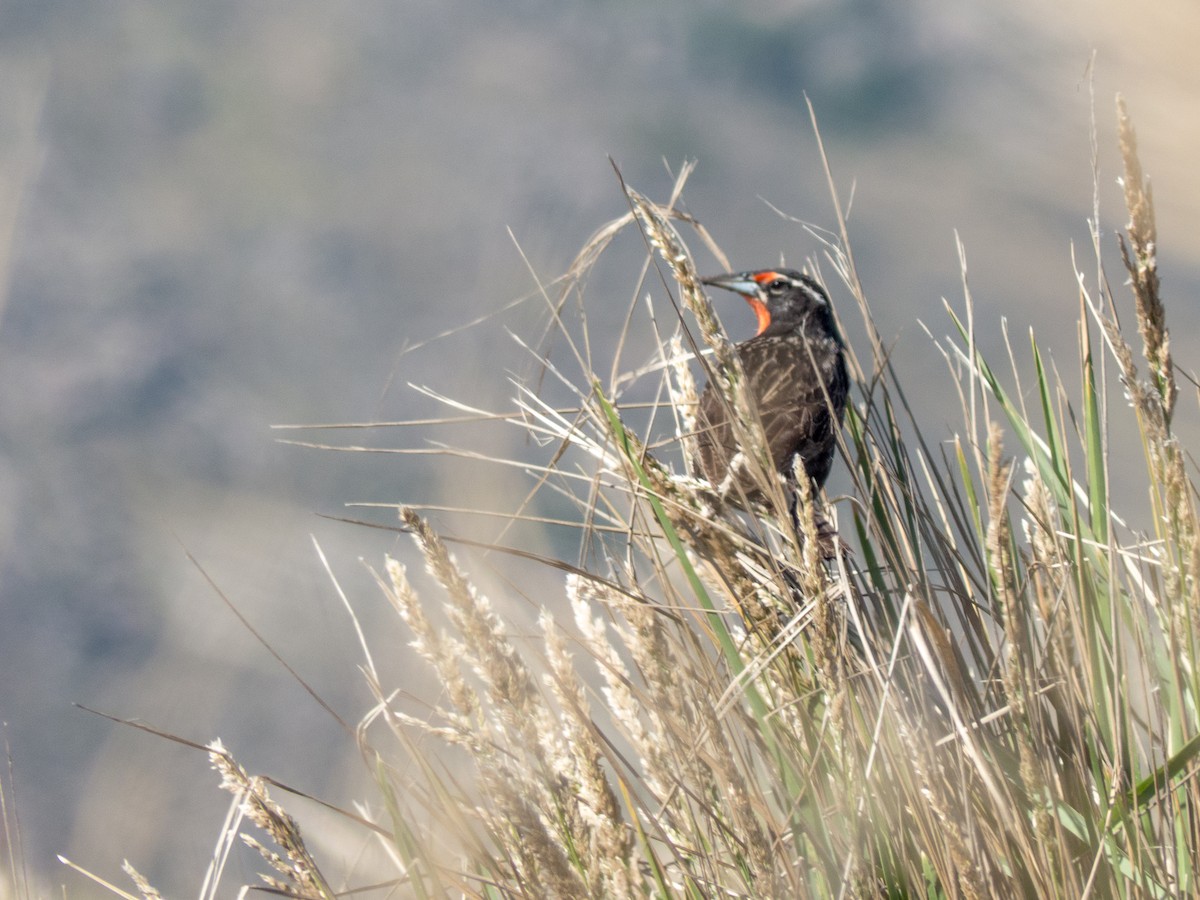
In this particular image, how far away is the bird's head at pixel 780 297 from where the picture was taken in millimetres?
3670

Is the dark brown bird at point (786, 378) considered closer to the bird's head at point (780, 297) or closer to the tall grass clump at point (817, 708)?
the bird's head at point (780, 297)

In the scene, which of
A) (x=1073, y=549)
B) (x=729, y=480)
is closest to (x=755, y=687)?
(x=729, y=480)

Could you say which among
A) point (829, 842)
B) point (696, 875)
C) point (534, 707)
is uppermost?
point (534, 707)

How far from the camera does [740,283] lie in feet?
12.2

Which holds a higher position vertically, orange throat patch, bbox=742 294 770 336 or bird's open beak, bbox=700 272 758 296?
bird's open beak, bbox=700 272 758 296

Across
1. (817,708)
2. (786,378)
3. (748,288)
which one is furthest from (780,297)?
(817,708)

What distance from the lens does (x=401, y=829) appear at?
1425mm

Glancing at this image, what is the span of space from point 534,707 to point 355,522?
332mm

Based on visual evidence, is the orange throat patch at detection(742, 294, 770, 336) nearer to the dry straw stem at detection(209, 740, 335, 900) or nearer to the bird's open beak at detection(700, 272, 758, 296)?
the bird's open beak at detection(700, 272, 758, 296)

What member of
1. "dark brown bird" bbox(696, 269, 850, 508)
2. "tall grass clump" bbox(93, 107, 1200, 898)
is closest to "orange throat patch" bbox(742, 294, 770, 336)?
"dark brown bird" bbox(696, 269, 850, 508)

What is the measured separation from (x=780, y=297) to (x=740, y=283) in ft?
0.49

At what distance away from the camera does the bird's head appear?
367cm

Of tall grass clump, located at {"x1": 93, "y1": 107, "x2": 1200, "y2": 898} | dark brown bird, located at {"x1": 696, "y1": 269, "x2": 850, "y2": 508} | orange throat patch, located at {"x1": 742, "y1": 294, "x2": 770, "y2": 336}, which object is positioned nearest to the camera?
tall grass clump, located at {"x1": 93, "y1": 107, "x2": 1200, "y2": 898}

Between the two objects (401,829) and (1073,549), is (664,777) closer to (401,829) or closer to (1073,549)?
(401,829)
